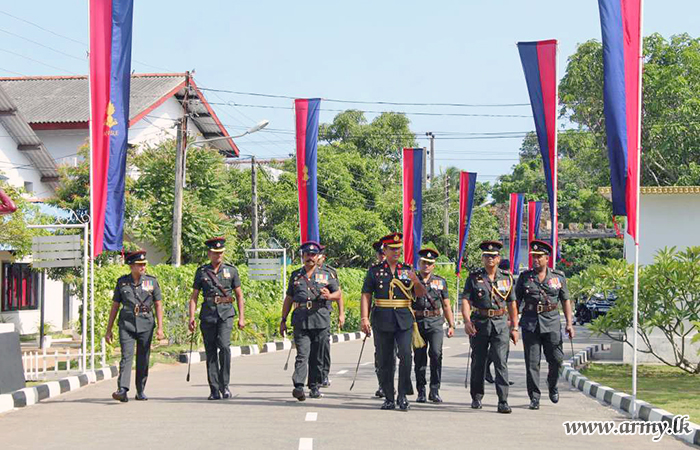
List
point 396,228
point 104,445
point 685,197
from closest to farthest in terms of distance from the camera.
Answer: point 104,445, point 685,197, point 396,228

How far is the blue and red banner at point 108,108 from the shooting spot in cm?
1515

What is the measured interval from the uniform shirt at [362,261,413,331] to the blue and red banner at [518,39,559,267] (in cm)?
702

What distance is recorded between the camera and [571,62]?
128 feet

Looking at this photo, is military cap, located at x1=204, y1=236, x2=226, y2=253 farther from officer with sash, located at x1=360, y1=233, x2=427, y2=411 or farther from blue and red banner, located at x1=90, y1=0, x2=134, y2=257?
blue and red banner, located at x1=90, y1=0, x2=134, y2=257

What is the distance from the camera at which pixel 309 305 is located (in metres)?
12.5

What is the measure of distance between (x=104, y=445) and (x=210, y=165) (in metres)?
25.4

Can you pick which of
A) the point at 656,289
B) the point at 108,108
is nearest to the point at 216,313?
the point at 108,108

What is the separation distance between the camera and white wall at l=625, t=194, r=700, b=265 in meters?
19.5

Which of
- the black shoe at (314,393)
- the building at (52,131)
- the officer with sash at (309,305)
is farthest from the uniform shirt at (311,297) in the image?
the building at (52,131)

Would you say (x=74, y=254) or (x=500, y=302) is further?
(x=74, y=254)

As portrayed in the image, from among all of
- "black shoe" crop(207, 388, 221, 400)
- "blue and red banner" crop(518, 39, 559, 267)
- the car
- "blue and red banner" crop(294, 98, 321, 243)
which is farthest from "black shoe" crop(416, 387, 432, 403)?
the car

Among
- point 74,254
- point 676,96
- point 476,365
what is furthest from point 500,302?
point 676,96

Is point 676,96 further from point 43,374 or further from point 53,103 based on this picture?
point 43,374

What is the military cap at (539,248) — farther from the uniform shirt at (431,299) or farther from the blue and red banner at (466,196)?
A: the blue and red banner at (466,196)
